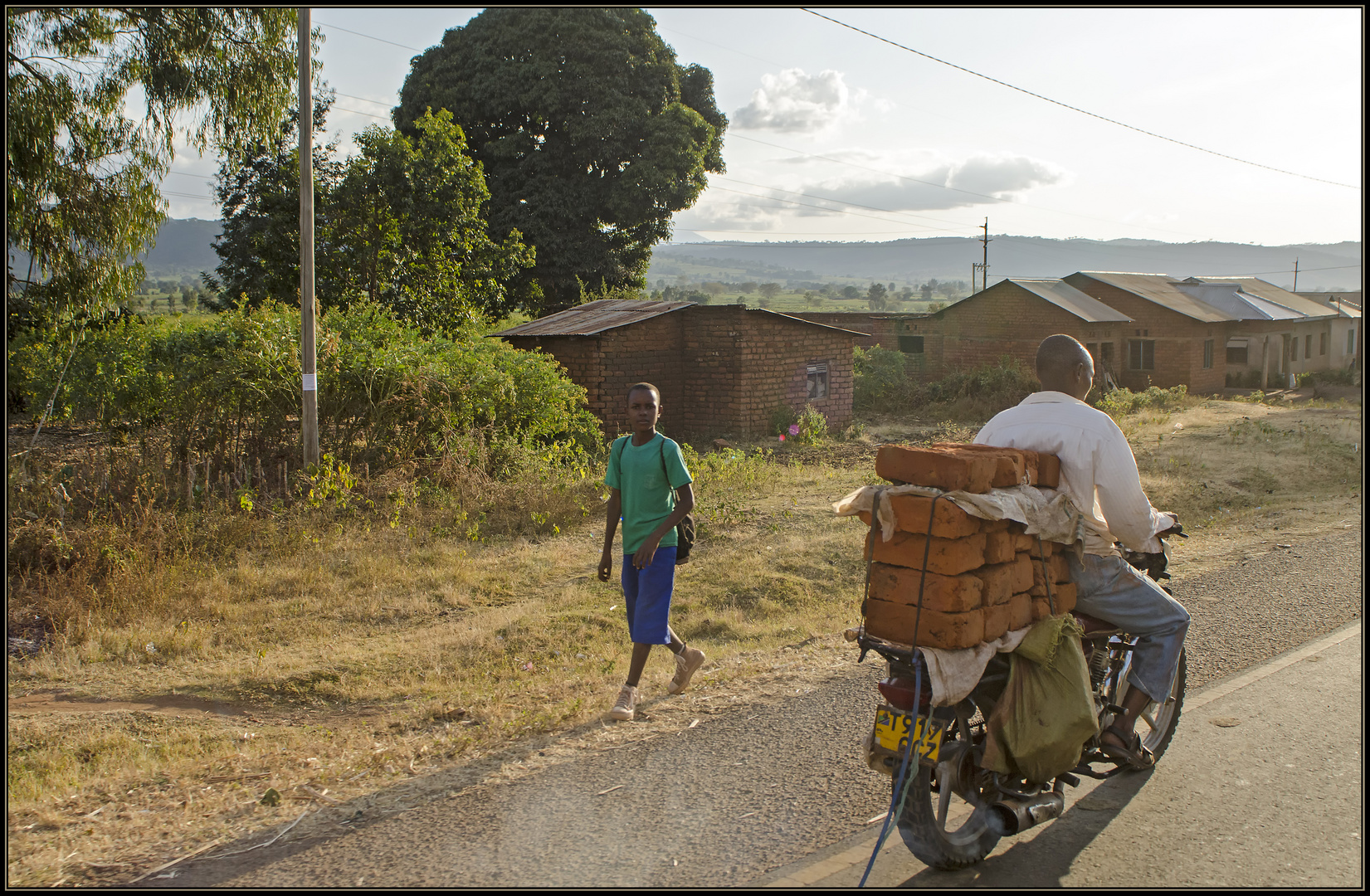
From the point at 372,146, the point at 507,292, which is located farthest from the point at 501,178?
the point at 372,146

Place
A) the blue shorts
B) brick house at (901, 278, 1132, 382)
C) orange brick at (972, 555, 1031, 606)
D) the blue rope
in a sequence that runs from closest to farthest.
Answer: the blue rope
orange brick at (972, 555, 1031, 606)
the blue shorts
brick house at (901, 278, 1132, 382)

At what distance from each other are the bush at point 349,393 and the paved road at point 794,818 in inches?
280

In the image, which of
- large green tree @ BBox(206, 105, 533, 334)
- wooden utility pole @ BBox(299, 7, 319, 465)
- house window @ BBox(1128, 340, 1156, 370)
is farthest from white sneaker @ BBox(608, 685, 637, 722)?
house window @ BBox(1128, 340, 1156, 370)

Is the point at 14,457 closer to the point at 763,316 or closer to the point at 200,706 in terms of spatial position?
the point at 200,706

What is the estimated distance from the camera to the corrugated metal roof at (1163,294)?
1316 inches

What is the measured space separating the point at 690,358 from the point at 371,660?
1304 centimetres

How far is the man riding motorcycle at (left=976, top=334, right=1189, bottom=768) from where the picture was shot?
364cm

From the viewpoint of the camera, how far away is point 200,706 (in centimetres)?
548

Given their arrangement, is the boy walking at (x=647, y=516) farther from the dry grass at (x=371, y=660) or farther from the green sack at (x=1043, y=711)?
the green sack at (x=1043, y=711)

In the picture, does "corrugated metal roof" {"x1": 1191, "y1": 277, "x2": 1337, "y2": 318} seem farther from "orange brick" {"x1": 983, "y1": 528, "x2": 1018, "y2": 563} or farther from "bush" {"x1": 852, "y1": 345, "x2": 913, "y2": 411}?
"orange brick" {"x1": 983, "y1": 528, "x2": 1018, "y2": 563}

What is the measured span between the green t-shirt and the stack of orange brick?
1.48 m

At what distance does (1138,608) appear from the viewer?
12.3 feet

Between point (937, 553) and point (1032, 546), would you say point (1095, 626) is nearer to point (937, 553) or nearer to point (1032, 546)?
point (1032, 546)

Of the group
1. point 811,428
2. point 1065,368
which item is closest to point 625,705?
point 1065,368
